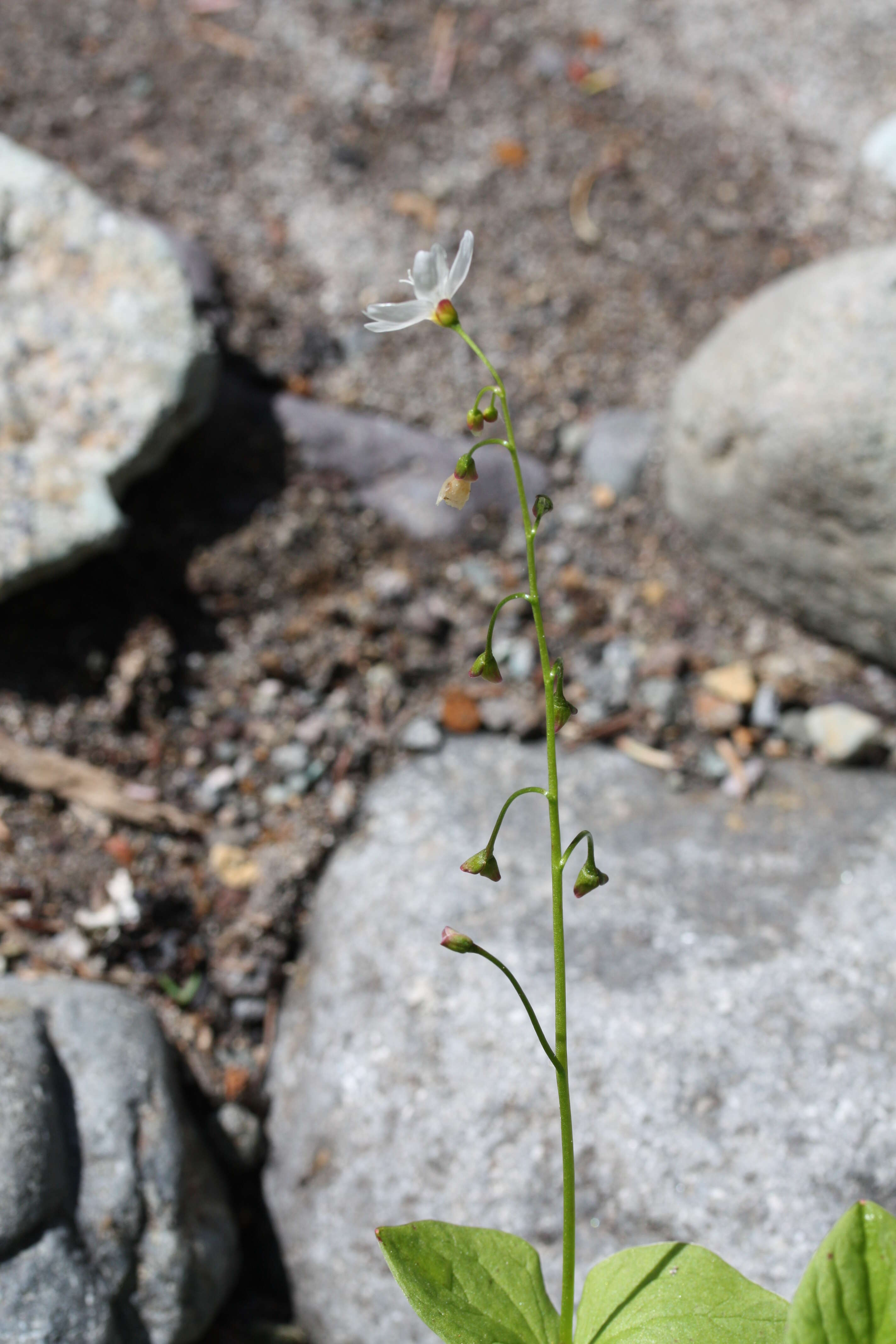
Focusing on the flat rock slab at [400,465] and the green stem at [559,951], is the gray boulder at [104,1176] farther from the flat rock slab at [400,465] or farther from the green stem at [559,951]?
the flat rock slab at [400,465]

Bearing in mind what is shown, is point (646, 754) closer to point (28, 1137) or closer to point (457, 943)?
point (457, 943)

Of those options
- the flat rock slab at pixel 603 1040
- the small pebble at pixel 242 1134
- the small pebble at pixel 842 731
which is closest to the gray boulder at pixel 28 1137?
the small pebble at pixel 242 1134

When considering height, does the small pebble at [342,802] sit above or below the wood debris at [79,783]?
above

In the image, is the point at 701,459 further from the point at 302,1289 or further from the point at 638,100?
the point at 302,1289

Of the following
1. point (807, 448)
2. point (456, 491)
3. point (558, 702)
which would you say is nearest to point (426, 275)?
point (456, 491)

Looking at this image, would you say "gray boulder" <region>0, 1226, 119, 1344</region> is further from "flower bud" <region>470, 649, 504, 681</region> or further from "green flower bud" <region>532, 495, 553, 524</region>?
"green flower bud" <region>532, 495, 553, 524</region>

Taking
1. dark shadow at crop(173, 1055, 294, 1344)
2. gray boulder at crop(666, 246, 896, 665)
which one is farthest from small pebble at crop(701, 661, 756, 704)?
dark shadow at crop(173, 1055, 294, 1344)
